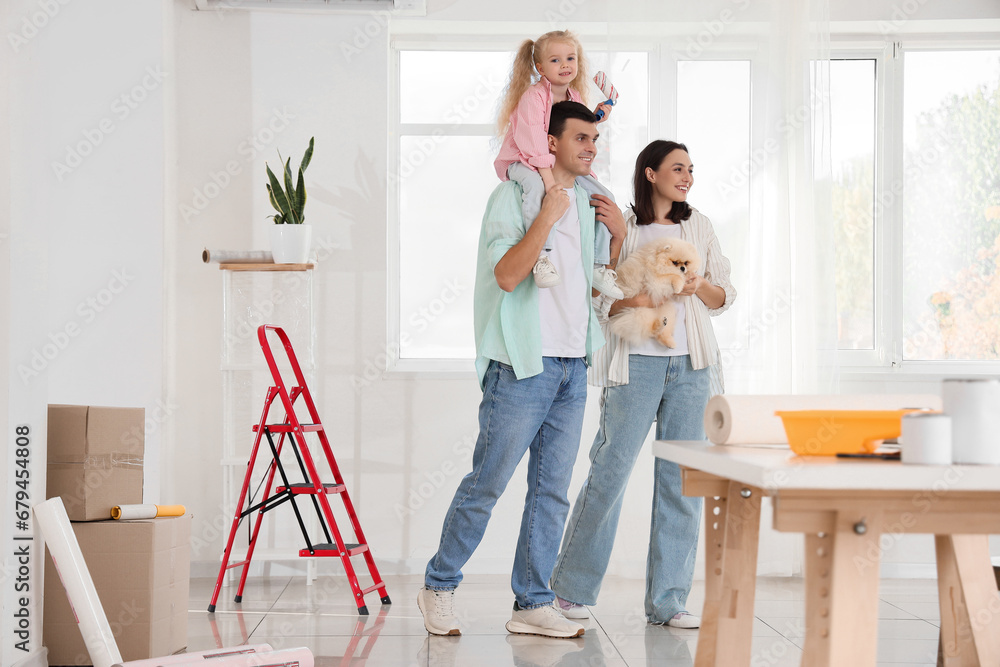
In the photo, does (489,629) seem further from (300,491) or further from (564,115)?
(564,115)

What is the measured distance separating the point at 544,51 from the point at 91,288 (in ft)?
5.96

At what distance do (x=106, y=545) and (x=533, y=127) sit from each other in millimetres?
1586

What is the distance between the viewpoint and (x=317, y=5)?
353 centimetres

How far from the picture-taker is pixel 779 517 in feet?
3.84

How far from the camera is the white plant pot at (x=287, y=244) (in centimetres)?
323

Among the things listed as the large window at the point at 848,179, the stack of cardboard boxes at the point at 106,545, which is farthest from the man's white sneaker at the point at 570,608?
the large window at the point at 848,179

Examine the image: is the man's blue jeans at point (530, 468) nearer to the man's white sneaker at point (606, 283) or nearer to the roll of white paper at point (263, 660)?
the man's white sneaker at point (606, 283)

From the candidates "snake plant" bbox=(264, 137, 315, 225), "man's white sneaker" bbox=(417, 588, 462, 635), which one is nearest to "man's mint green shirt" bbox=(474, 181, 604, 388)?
"man's white sneaker" bbox=(417, 588, 462, 635)

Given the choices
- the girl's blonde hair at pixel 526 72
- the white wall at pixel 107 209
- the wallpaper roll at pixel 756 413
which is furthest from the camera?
the white wall at pixel 107 209

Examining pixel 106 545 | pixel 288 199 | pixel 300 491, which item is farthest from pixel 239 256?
pixel 106 545

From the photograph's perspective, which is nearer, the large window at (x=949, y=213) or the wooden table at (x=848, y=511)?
the wooden table at (x=848, y=511)

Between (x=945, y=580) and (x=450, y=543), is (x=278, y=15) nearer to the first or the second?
(x=450, y=543)

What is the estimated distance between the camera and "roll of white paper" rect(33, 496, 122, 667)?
1940mm

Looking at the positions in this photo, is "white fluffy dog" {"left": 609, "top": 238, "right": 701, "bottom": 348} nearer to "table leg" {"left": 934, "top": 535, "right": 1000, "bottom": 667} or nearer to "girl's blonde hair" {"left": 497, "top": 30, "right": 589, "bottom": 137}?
"girl's blonde hair" {"left": 497, "top": 30, "right": 589, "bottom": 137}
